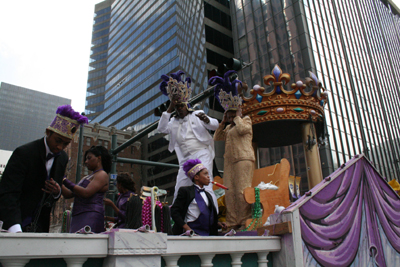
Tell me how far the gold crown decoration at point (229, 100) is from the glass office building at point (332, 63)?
82.7 feet

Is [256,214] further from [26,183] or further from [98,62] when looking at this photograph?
[98,62]

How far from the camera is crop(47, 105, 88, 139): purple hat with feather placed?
3.45 meters

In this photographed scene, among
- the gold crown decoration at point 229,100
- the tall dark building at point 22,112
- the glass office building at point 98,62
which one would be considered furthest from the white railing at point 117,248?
the tall dark building at point 22,112

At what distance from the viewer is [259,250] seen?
10.9 feet

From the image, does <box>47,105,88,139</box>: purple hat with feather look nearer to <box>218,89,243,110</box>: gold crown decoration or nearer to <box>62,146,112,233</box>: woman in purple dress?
<box>62,146,112,233</box>: woman in purple dress

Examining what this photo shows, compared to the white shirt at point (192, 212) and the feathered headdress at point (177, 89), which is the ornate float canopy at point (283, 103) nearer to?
the feathered headdress at point (177, 89)

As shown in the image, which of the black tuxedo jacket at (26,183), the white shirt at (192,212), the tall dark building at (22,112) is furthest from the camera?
the tall dark building at (22,112)

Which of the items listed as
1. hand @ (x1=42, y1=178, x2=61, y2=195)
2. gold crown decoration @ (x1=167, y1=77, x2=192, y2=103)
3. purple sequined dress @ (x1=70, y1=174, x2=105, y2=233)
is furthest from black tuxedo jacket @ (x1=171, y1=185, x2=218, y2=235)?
gold crown decoration @ (x1=167, y1=77, x2=192, y2=103)

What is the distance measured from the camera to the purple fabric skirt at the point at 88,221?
3451mm

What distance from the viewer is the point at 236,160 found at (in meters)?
5.64

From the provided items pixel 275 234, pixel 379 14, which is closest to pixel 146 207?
pixel 275 234

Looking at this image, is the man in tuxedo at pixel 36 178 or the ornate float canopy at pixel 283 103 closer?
the man in tuxedo at pixel 36 178

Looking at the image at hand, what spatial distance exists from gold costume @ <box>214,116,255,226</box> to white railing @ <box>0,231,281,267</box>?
6.72 feet

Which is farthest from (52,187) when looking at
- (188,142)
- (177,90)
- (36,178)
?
(177,90)
